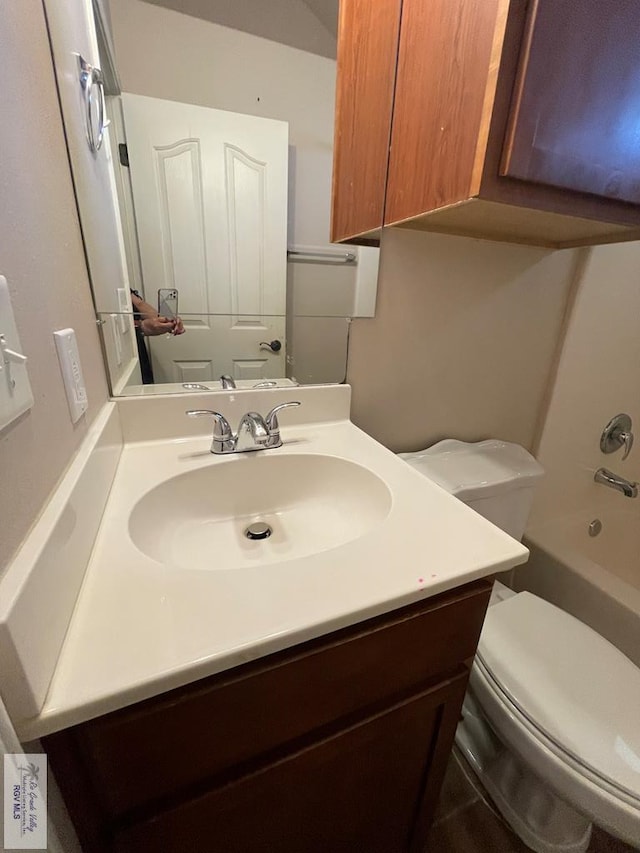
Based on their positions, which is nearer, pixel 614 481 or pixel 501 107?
pixel 501 107

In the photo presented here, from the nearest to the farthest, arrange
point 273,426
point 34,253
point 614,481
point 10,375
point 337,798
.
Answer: point 10,375, point 34,253, point 337,798, point 273,426, point 614,481

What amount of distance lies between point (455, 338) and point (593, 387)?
62 cm

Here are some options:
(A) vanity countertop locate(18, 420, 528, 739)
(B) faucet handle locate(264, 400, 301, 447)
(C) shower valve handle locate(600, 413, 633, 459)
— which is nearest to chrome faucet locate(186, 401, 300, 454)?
(B) faucet handle locate(264, 400, 301, 447)

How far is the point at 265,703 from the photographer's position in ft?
1.38

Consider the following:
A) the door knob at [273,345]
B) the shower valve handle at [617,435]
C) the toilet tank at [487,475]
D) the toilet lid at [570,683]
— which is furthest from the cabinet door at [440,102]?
the shower valve handle at [617,435]

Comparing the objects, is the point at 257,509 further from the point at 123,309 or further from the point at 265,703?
the point at 123,309

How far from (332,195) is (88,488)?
84cm

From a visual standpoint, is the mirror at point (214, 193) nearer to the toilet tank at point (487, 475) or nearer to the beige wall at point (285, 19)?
the beige wall at point (285, 19)

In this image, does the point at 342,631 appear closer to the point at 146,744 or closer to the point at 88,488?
the point at 146,744

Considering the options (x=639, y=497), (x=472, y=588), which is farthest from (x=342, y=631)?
(x=639, y=497)

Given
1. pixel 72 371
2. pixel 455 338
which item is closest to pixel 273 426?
pixel 72 371

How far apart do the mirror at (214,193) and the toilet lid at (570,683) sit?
0.79 meters

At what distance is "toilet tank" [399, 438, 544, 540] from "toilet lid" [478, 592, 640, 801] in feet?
0.79

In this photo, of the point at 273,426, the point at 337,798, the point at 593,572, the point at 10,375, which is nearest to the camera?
the point at 10,375
